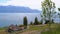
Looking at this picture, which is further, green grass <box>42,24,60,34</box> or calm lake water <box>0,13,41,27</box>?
green grass <box>42,24,60,34</box>

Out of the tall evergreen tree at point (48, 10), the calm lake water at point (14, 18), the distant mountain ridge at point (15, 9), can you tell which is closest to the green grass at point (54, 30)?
the tall evergreen tree at point (48, 10)

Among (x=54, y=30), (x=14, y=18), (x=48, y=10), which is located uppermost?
(x=48, y=10)

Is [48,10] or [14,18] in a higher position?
[48,10]

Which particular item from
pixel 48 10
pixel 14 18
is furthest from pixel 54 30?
pixel 14 18

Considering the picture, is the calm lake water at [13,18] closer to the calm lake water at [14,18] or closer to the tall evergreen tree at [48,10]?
the calm lake water at [14,18]

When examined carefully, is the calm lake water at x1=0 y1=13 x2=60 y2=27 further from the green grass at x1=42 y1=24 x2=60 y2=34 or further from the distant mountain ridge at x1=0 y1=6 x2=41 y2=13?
the green grass at x1=42 y1=24 x2=60 y2=34

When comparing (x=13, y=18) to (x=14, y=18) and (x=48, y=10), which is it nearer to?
(x=14, y=18)

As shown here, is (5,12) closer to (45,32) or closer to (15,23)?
(15,23)

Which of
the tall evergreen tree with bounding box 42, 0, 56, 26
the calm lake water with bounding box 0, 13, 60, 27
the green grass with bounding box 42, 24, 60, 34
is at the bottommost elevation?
the green grass with bounding box 42, 24, 60, 34

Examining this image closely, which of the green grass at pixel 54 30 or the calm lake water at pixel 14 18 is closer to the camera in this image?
the calm lake water at pixel 14 18

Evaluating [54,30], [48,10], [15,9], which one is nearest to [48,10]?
[48,10]

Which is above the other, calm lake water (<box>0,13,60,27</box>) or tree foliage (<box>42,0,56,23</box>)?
tree foliage (<box>42,0,56,23</box>)

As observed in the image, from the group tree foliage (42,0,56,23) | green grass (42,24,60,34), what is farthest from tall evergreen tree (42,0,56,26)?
green grass (42,24,60,34)

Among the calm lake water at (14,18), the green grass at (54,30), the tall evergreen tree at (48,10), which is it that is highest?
the tall evergreen tree at (48,10)
